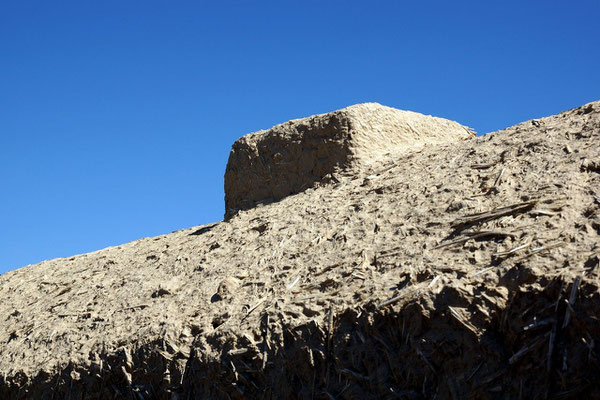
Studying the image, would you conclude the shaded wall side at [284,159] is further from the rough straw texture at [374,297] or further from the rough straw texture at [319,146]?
the rough straw texture at [374,297]

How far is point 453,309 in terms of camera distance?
5117 mm


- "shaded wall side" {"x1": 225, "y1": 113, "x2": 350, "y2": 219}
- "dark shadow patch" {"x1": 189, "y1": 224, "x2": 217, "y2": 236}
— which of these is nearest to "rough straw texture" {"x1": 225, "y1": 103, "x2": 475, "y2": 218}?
"shaded wall side" {"x1": 225, "y1": 113, "x2": 350, "y2": 219}

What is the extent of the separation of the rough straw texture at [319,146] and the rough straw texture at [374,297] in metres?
0.39

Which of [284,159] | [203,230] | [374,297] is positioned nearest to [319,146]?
[284,159]

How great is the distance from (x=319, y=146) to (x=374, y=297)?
4073mm

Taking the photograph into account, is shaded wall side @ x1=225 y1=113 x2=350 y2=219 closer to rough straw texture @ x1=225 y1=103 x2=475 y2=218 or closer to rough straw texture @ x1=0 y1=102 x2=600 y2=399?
rough straw texture @ x1=225 y1=103 x2=475 y2=218

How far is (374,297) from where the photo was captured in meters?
5.69

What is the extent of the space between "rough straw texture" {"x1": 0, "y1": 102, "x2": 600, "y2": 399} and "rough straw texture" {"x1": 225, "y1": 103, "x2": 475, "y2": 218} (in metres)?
0.39

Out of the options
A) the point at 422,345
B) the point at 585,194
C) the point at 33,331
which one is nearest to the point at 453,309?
the point at 422,345

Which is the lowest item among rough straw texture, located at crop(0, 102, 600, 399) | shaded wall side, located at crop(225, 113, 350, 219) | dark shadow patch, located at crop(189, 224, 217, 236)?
rough straw texture, located at crop(0, 102, 600, 399)

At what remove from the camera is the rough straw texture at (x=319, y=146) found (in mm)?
9281

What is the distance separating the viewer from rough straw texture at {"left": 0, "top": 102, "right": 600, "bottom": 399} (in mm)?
4867

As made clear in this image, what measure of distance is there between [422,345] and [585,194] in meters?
1.96

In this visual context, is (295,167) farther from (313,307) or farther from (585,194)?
(585,194)
